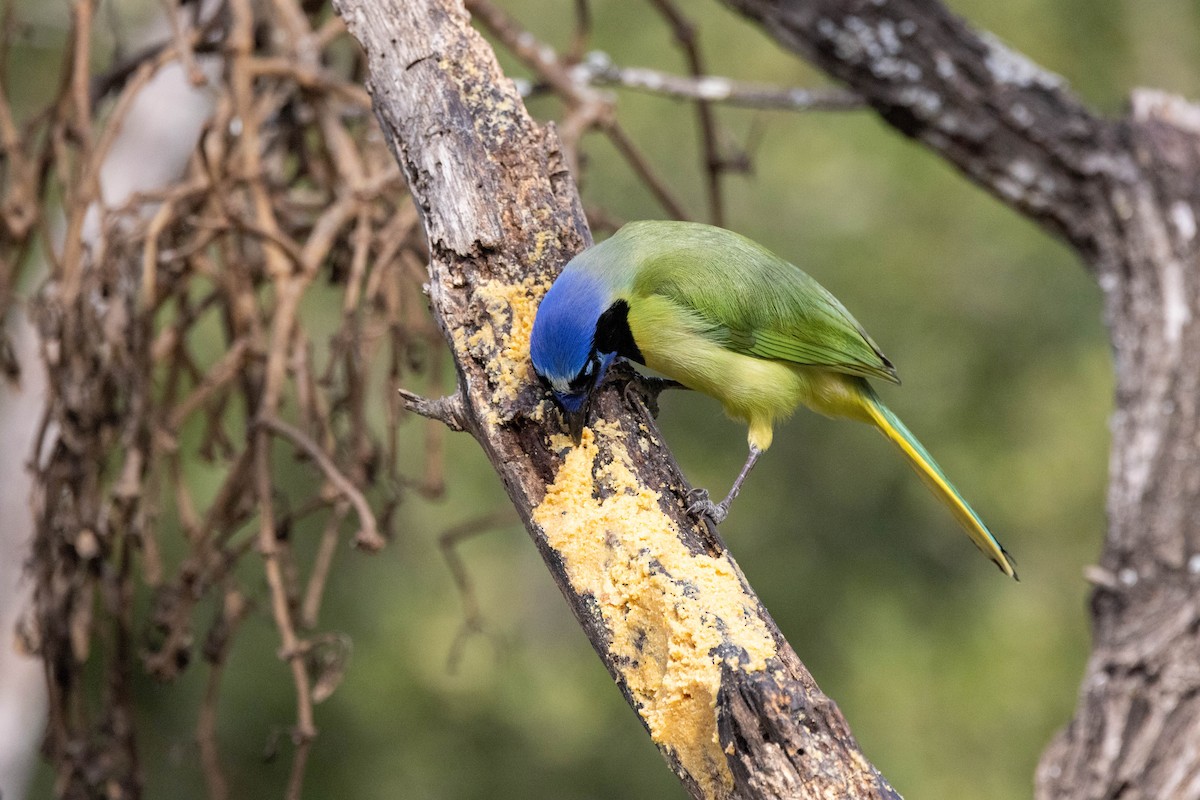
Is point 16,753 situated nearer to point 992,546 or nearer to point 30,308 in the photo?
point 30,308

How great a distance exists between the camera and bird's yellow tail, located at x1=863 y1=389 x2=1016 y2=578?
2740 millimetres

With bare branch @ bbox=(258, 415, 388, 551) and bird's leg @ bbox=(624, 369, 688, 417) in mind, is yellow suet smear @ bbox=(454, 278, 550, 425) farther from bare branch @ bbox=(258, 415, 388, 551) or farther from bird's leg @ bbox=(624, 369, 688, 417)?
bare branch @ bbox=(258, 415, 388, 551)

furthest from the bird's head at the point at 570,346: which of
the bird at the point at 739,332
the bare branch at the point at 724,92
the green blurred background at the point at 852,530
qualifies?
the green blurred background at the point at 852,530

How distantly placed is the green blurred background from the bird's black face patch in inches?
142

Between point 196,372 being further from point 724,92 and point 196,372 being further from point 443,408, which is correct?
point 724,92

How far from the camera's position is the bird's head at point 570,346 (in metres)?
2.02

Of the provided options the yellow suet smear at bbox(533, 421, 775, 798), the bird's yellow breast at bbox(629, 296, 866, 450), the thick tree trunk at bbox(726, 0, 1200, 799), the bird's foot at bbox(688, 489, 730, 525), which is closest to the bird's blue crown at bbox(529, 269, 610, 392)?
the yellow suet smear at bbox(533, 421, 775, 798)

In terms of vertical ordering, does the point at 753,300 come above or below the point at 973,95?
below

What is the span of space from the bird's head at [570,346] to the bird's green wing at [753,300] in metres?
0.44

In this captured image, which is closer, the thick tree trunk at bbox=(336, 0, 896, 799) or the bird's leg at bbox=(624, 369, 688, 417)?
the thick tree trunk at bbox=(336, 0, 896, 799)

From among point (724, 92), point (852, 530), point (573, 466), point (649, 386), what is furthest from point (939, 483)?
point (852, 530)

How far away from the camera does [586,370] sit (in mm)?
2039

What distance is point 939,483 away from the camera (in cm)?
286

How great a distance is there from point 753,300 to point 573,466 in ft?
3.02
